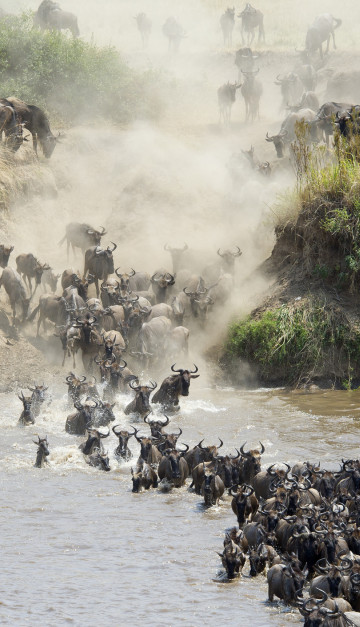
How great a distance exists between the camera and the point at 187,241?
27594 mm

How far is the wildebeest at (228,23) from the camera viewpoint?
166 ft

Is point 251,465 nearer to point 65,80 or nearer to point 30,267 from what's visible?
point 30,267

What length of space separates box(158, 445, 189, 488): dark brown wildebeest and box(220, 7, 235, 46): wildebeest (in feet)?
130

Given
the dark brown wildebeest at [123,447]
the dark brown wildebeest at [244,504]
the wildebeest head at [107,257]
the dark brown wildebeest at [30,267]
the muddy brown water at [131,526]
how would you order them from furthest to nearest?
the wildebeest head at [107,257]
the dark brown wildebeest at [30,267]
the dark brown wildebeest at [123,447]
the dark brown wildebeest at [244,504]
the muddy brown water at [131,526]

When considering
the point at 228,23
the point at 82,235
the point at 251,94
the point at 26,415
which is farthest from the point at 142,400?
the point at 228,23

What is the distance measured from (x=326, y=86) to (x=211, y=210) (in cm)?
1586

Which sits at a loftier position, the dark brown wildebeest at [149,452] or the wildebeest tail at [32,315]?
the wildebeest tail at [32,315]

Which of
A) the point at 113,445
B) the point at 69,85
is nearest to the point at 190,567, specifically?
the point at 113,445

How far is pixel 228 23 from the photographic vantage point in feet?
167

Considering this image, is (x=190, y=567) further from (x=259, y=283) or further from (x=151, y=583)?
(x=259, y=283)

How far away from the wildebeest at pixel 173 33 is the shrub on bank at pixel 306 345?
31830 millimetres

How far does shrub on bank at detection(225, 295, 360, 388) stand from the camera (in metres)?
20.3

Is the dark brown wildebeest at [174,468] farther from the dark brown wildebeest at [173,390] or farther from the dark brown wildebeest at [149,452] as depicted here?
the dark brown wildebeest at [173,390]

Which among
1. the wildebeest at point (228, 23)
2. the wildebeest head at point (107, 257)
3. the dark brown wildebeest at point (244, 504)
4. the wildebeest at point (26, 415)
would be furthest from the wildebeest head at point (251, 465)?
the wildebeest at point (228, 23)
